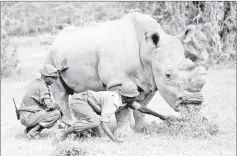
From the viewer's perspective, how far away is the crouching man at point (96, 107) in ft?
24.8

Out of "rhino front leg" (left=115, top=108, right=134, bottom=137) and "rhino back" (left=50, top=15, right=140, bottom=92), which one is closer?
"rhino back" (left=50, top=15, right=140, bottom=92)

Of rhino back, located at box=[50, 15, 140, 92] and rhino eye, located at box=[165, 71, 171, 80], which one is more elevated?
rhino back, located at box=[50, 15, 140, 92]

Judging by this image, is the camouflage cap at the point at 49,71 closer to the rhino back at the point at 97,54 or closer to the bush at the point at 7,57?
the rhino back at the point at 97,54

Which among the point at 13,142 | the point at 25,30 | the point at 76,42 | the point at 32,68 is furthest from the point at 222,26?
the point at 25,30

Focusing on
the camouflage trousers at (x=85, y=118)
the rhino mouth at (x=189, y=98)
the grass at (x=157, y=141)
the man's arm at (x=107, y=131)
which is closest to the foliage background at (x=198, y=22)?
the grass at (x=157, y=141)

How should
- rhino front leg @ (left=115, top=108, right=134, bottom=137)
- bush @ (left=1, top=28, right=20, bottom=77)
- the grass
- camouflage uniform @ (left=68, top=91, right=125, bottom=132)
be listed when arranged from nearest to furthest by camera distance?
the grass < camouflage uniform @ (left=68, top=91, right=125, bottom=132) < rhino front leg @ (left=115, top=108, right=134, bottom=137) < bush @ (left=1, top=28, right=20, bottom=77)

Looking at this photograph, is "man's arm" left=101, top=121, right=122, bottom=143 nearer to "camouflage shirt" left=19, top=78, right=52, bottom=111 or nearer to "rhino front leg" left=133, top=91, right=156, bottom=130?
"camouflage shirt" left=19, top=78, right=52, bottom=111

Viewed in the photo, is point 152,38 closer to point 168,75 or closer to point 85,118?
point 168,75

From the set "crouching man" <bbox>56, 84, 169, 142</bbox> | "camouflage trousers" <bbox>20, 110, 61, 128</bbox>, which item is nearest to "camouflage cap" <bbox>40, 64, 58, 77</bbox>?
"crouching man" <bbox>56, 84, 169, 142</bbox>

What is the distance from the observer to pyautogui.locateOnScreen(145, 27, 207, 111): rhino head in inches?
304

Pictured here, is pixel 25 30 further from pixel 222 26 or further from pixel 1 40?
pixel 222 26

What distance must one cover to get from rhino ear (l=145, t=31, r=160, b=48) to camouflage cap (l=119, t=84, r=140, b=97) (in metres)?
0.77

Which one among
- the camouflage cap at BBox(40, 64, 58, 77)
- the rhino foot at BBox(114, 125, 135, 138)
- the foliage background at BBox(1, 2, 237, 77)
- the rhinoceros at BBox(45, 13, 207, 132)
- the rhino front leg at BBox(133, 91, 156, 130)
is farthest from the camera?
the foliage background at BBox(1, 2, 237, 77)

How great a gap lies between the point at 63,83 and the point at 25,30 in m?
25.1
